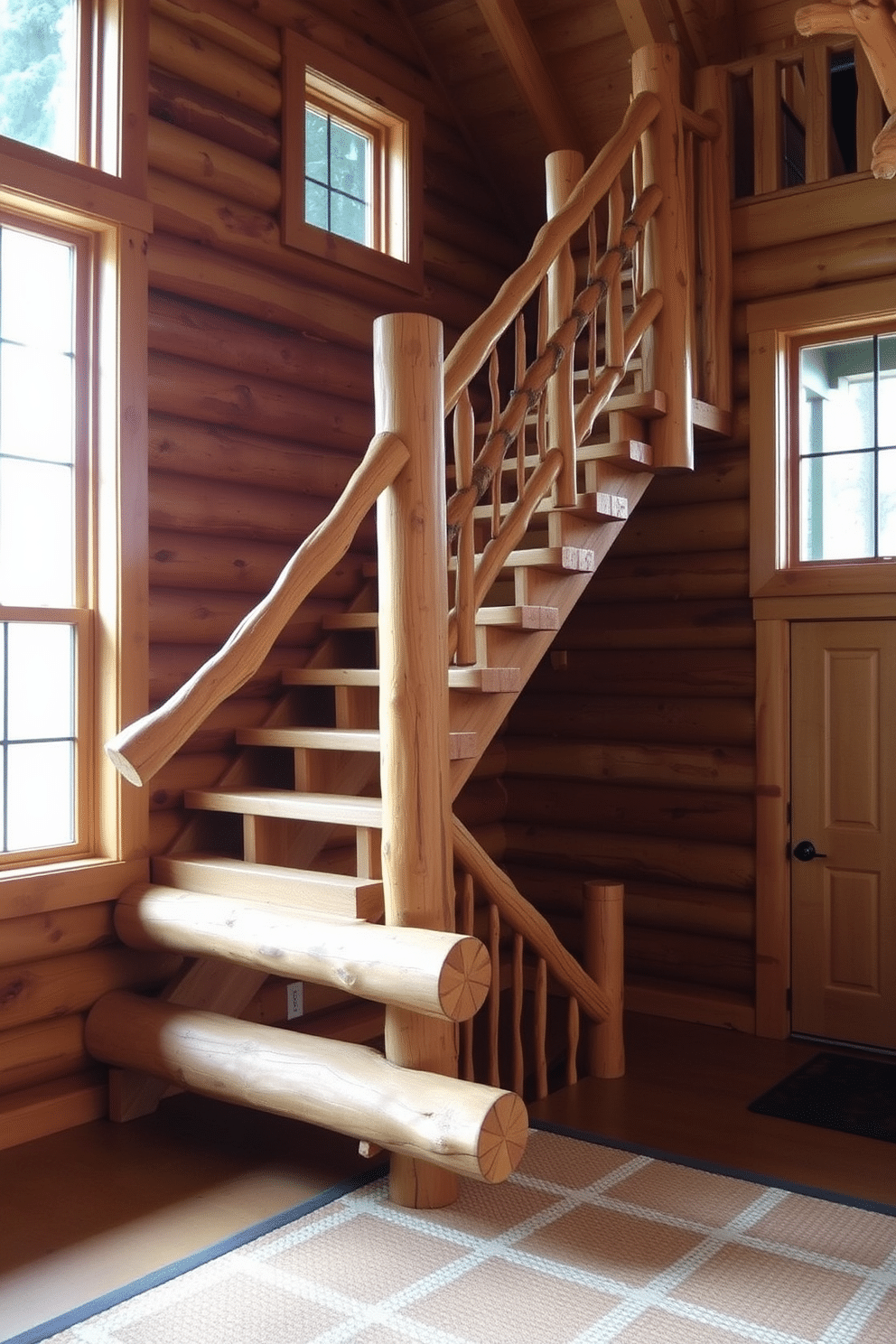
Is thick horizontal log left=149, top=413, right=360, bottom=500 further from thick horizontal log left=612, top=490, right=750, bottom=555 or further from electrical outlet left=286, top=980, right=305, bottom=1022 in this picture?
electrical outlet left=286, top=980, right=305, bottom=1022

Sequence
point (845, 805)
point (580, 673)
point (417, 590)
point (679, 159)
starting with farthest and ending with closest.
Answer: point (580, 673) → point (845, 805) → point (679, 159) → point (417, 590)

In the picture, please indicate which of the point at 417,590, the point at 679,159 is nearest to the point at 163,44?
the point at 679,159

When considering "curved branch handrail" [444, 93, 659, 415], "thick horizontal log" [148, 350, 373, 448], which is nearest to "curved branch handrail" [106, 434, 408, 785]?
"curved branch handrail" [444, 93, 659, 415]

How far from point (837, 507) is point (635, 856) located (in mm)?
2025

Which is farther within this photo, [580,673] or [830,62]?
[580,673]

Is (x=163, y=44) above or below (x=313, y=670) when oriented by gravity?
above

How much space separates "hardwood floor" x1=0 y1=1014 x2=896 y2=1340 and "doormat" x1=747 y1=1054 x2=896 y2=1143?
84mm

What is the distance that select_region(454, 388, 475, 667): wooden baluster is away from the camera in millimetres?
4211

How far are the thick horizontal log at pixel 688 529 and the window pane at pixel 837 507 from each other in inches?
11.6

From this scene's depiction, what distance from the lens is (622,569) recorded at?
6457mm

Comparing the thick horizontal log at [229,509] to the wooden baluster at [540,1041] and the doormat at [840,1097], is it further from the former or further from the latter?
the doormat at [840,1097]

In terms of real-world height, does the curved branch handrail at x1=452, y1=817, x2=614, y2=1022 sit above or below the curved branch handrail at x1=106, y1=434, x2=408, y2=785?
below

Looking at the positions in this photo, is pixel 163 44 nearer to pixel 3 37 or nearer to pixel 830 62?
pixel 3 37

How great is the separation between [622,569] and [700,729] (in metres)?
0.95
